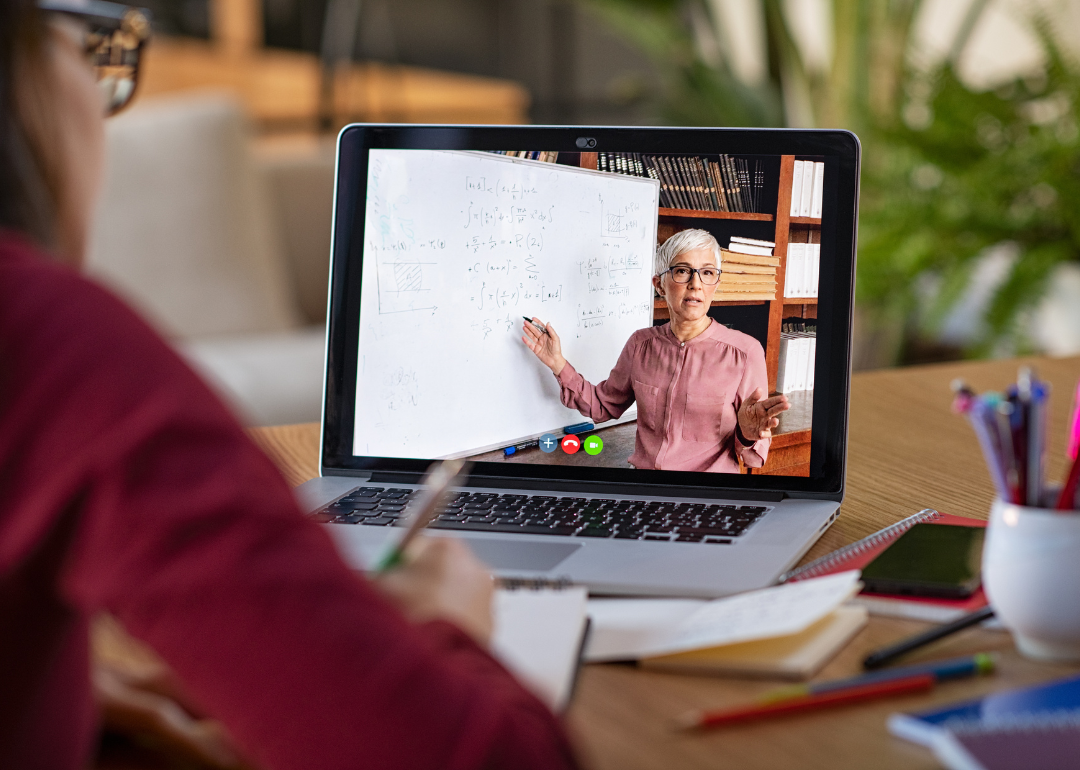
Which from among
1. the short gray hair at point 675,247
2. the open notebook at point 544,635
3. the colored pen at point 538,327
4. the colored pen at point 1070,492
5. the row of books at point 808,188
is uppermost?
the row of books at point 808,188

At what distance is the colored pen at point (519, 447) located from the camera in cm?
83

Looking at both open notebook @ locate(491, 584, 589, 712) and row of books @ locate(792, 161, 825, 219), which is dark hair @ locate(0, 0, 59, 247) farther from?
row of books @ locate(792, 161, 825, 219)

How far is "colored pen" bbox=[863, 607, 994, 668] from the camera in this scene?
529mm

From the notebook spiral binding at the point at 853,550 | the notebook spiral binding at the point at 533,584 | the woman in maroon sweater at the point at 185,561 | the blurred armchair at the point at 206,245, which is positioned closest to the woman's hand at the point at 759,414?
the notebook spiral binding at the point at 853,550

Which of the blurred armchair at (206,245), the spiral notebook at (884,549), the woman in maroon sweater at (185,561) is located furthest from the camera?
the blurred armchair at (206,245)

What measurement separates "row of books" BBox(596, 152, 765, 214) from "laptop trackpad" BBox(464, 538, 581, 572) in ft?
0.90

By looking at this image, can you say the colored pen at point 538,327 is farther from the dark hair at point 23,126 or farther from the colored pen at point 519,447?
the dark hair at point 23,126

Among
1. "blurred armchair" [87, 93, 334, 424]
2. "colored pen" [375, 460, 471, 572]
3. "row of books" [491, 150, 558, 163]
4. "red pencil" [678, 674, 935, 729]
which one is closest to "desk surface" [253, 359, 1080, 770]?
"red pencil" [678, 674, 935, 729]

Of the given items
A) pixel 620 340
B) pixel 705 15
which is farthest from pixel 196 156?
pixel 620 340

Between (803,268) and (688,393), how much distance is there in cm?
12

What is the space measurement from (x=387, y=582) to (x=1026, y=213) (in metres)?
1.60

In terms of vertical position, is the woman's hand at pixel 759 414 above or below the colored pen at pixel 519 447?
above

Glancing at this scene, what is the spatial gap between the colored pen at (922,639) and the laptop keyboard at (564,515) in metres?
0.17

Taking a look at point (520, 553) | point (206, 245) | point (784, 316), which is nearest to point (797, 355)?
point (784, 316)
